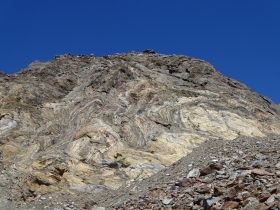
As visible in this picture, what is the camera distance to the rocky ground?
9789 millimetres

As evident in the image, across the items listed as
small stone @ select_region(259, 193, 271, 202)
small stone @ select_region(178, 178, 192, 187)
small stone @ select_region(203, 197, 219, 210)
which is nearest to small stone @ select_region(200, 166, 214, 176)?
small stone @ select_region(178, 178, 192, 187)

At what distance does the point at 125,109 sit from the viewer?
93.1 ft

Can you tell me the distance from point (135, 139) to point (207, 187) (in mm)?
12080

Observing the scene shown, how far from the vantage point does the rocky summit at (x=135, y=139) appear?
1288 cm

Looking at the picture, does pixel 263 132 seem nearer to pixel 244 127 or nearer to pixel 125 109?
pixel 244 127

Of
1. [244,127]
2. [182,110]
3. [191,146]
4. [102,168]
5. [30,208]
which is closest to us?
[30,208]

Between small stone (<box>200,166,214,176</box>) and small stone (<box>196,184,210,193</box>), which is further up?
small stone (<box>200,166,214,176</box>)

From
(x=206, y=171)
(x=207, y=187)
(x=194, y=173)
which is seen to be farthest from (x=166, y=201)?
(x=194, y=173)

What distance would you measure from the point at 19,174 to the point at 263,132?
16844 millimetres

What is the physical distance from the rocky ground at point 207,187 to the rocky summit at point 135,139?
46 mm

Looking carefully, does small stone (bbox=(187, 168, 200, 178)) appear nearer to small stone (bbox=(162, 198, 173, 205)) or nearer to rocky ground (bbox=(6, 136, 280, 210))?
rocky ground (bbox=(6, 136, 280, 210))

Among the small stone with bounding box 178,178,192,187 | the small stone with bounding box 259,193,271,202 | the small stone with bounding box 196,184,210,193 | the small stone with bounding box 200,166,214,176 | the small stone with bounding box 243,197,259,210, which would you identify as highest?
the small stone with bounding box 200,166,214,176

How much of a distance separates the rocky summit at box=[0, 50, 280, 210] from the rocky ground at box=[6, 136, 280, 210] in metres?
0.05

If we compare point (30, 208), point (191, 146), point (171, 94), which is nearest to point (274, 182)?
point (30, 208)
